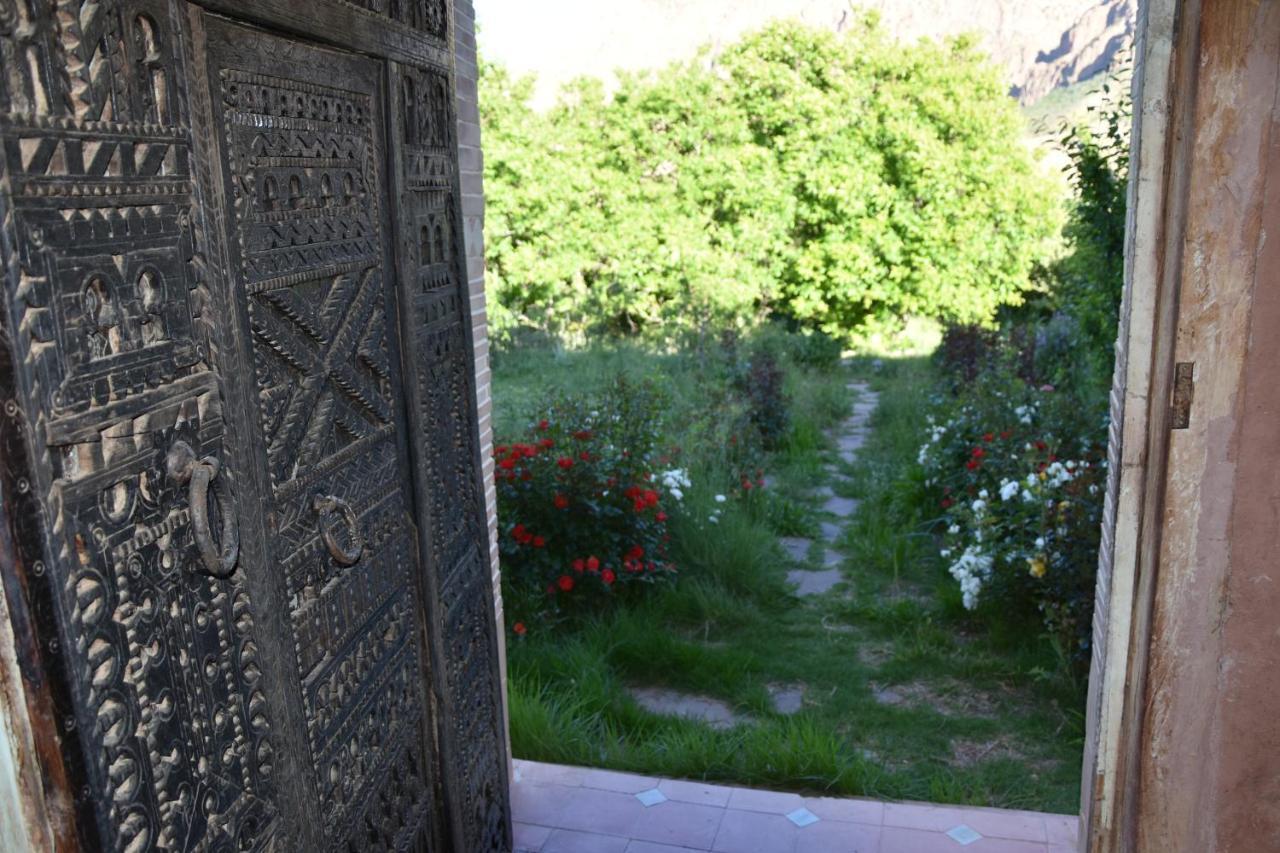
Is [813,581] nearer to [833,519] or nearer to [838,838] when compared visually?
[833,519]

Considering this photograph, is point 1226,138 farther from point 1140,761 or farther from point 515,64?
point 515,64

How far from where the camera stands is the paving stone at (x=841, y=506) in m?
7.69

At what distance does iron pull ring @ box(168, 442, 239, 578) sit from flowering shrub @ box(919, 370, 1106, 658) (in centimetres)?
390

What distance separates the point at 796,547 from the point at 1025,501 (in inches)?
80.3

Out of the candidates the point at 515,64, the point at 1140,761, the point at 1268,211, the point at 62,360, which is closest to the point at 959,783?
the point at 1140,761

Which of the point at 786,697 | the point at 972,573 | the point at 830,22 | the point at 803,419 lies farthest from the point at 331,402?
the point at 830,22

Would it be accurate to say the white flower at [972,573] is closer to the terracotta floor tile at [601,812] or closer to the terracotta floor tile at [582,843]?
the terracotta floor tile at [601,812]

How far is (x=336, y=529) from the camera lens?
6.99 feet

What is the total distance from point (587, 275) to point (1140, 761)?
12.2 m

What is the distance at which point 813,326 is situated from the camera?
1493cm

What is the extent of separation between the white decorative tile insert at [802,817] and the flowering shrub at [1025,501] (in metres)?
1.73

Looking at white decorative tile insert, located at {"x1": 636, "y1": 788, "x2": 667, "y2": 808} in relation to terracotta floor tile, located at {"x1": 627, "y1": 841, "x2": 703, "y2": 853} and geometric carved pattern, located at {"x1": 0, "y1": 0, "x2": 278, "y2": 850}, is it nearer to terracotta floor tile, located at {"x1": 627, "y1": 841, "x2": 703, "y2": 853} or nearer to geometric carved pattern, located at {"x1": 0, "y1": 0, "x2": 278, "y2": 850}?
terracotta floor tile, located at {"x1": 627, "y1": 841, "x2": 703, "y2": 853}

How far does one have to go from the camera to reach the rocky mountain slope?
42.2 metres

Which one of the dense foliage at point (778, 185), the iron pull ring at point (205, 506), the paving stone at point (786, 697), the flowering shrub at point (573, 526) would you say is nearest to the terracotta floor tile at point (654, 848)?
the paving stone at point (786, 697)
